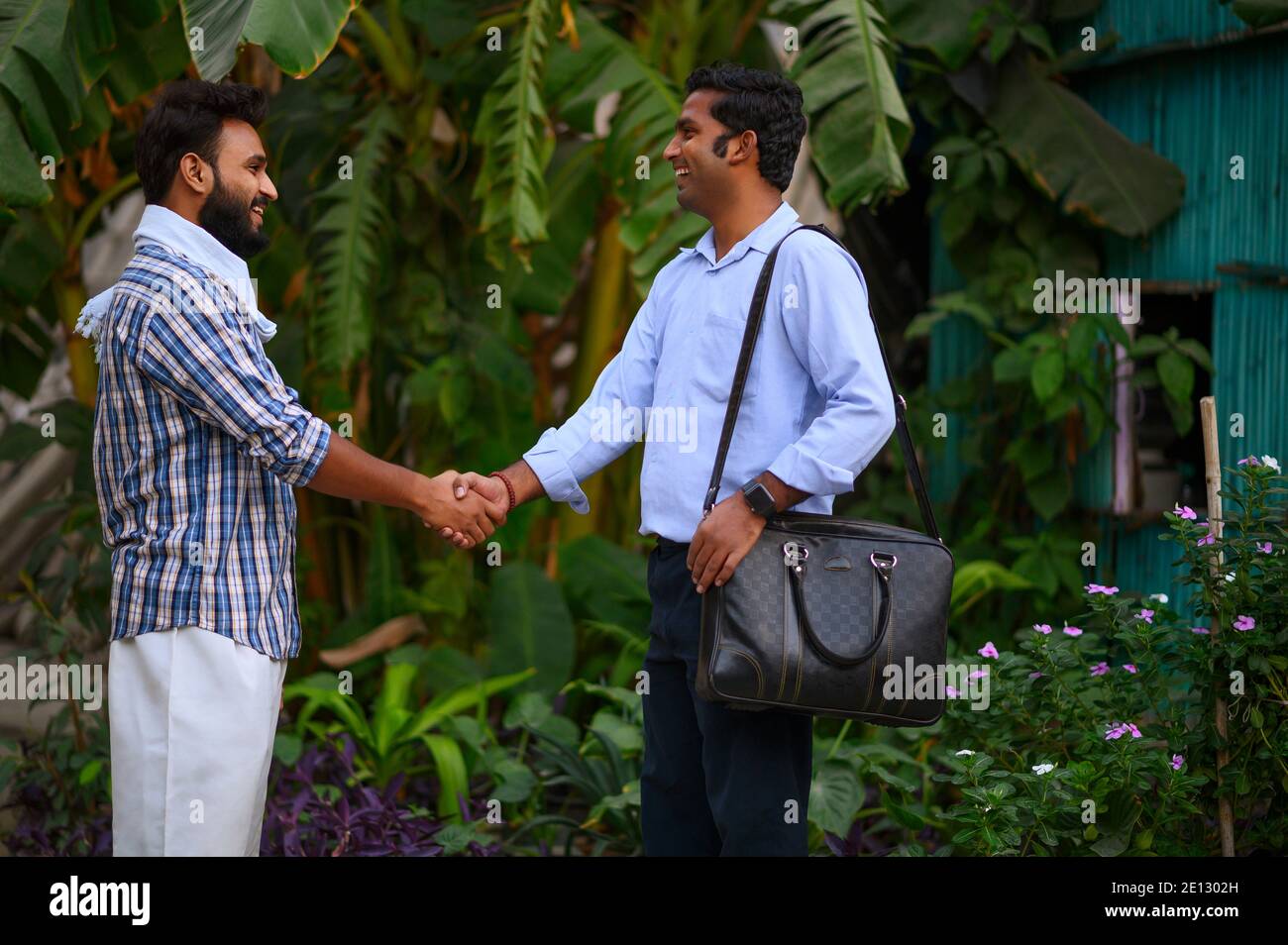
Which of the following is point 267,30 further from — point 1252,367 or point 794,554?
point 1252,367

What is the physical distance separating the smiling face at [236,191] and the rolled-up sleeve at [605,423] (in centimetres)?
78

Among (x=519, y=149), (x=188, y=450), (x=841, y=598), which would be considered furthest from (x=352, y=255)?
(x=841, y=598)

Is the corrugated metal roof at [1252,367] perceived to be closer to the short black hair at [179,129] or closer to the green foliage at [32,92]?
the short black hair at [179,129]

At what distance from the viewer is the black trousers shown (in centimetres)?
278

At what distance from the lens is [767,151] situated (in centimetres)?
294

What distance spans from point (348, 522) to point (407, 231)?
3.78ft

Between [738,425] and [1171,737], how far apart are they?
56.1 inches

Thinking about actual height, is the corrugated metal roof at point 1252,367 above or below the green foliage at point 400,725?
above

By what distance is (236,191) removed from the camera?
2861mm

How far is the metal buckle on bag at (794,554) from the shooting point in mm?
2730

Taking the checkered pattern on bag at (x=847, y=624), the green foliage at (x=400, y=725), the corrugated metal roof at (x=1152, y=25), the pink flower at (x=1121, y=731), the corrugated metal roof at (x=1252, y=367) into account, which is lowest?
the green foliage at (x=400, y=725)

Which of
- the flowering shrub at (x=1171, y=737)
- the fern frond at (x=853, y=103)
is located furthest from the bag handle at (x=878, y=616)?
the fern frond at (x=853, y=103)
